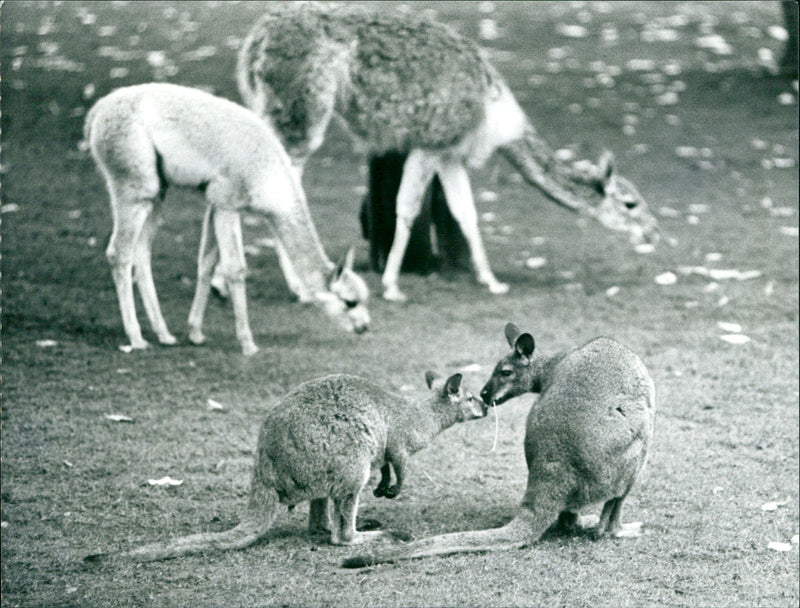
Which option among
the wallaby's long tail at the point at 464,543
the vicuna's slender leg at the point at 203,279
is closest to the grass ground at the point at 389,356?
the wallaby's long tail at the point at 464,543

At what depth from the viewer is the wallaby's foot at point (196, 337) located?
26.9 ft

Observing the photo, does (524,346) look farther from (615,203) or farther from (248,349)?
(615,203)

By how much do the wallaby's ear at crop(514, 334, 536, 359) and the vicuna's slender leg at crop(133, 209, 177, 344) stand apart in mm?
3247

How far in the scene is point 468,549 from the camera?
505cm

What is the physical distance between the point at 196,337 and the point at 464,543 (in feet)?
12.0

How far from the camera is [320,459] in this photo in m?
4.95

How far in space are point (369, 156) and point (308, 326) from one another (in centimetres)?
199

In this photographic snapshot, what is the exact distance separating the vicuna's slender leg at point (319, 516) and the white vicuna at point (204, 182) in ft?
8.06

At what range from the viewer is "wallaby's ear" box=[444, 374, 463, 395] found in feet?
17.9

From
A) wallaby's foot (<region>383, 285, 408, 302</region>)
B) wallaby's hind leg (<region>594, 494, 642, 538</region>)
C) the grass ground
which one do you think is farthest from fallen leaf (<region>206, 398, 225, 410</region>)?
wallaby's foot (<region>383, 285, 408, 302</region>)

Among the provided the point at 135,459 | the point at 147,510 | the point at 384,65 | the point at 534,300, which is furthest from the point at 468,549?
the point at 384,65

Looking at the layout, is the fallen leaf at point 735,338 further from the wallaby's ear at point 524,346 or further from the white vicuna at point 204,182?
Answer: the wallaby's ear at point 524,346

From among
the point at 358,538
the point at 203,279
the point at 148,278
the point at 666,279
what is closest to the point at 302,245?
the point at 203,279

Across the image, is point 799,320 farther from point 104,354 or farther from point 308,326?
point 104,354
